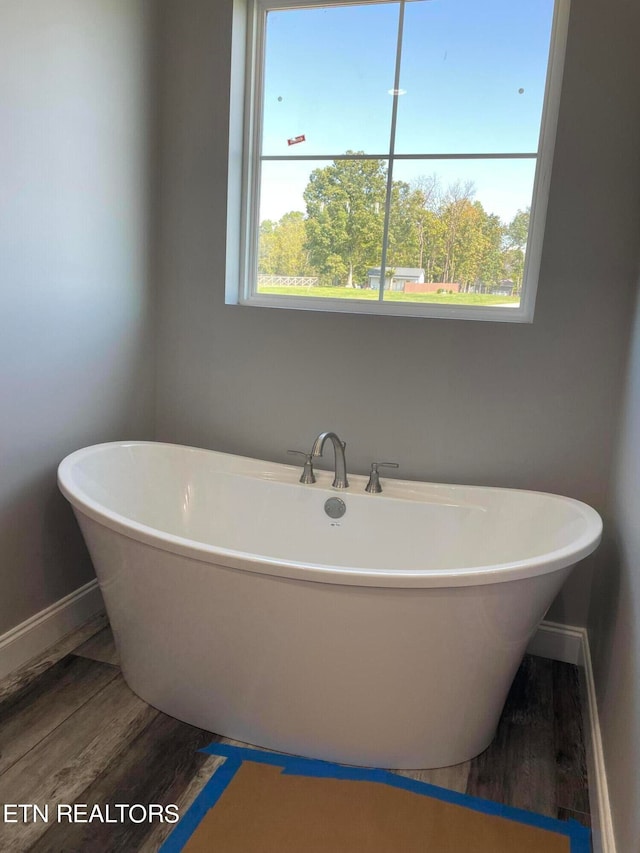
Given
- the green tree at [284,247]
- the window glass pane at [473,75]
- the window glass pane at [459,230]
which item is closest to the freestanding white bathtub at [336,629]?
the window glass pane at [459,230]

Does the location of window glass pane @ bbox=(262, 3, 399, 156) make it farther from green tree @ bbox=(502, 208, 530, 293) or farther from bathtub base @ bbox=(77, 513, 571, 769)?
bathtub base @ bbox=(77, 513, 571, 769)

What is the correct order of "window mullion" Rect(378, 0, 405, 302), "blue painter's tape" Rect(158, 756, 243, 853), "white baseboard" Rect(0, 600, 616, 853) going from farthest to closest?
"window mullion" Rect(378, 0, 405, 302) → "white baseboard" Rect(0, 600, 616, 853) → "blue painter's tape" Rect(158, 756, 243, 853)

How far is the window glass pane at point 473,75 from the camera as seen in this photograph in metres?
2.25

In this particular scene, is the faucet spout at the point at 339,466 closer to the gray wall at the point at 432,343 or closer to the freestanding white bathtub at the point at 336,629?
the gray wall at the point at 432,343

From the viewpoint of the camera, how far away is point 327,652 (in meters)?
1.64

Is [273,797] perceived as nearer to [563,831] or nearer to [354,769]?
[354,769]

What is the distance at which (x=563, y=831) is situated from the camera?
1.57 m

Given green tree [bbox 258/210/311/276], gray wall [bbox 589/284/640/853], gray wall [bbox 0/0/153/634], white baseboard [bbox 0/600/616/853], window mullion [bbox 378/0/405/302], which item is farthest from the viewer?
green tree [bbox 258/210/311/276]

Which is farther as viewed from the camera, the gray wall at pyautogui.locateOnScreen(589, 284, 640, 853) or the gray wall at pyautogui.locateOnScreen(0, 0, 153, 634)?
the gray wall at pyautogui.locateOnScreen(0, 0, 153, 634)

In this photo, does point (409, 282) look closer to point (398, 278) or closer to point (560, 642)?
point (398, 278)

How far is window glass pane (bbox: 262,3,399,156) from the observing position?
2432 mm

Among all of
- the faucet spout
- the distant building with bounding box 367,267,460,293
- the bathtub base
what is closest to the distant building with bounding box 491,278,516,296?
the distant building with bounding box 367,267,460,293

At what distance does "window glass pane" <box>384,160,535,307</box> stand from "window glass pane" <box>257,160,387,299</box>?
10 cm

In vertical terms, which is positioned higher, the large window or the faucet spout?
the large window
